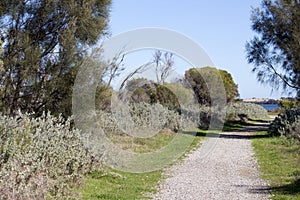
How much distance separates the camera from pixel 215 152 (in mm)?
15016

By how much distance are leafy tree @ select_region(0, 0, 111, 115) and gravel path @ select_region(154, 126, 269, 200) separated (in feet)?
14.7

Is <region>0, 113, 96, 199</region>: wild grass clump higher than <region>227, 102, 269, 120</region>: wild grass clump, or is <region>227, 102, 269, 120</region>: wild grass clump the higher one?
<region>227, 102, 269, 120</region>: wild grass clump

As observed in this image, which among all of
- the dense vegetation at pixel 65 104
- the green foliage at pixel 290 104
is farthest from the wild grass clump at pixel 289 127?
the green foliage at pixel 290 104

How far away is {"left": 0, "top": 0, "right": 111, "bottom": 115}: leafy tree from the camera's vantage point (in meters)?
11.5

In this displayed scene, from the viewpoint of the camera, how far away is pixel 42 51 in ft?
39.9

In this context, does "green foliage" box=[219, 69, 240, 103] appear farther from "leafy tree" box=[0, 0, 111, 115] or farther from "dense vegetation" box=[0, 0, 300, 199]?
"leafy tree" box=[0, 0, 111, 115]

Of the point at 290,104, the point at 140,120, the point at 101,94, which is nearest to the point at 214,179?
the point at 101,94

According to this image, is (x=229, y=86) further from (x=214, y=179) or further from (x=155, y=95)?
(x=214, y=179)

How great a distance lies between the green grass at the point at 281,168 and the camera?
7777 mm

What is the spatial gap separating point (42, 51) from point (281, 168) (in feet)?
26.9

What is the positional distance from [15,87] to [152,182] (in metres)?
5.60

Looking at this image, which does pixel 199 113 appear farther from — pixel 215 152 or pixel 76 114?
pixel 76 114

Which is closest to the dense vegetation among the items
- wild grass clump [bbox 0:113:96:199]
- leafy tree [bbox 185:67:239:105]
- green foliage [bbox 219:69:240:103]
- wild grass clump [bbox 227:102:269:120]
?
wild grass clump [bbox 0:113:96:199]

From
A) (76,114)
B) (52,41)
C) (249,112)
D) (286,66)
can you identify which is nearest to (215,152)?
(76,114)
